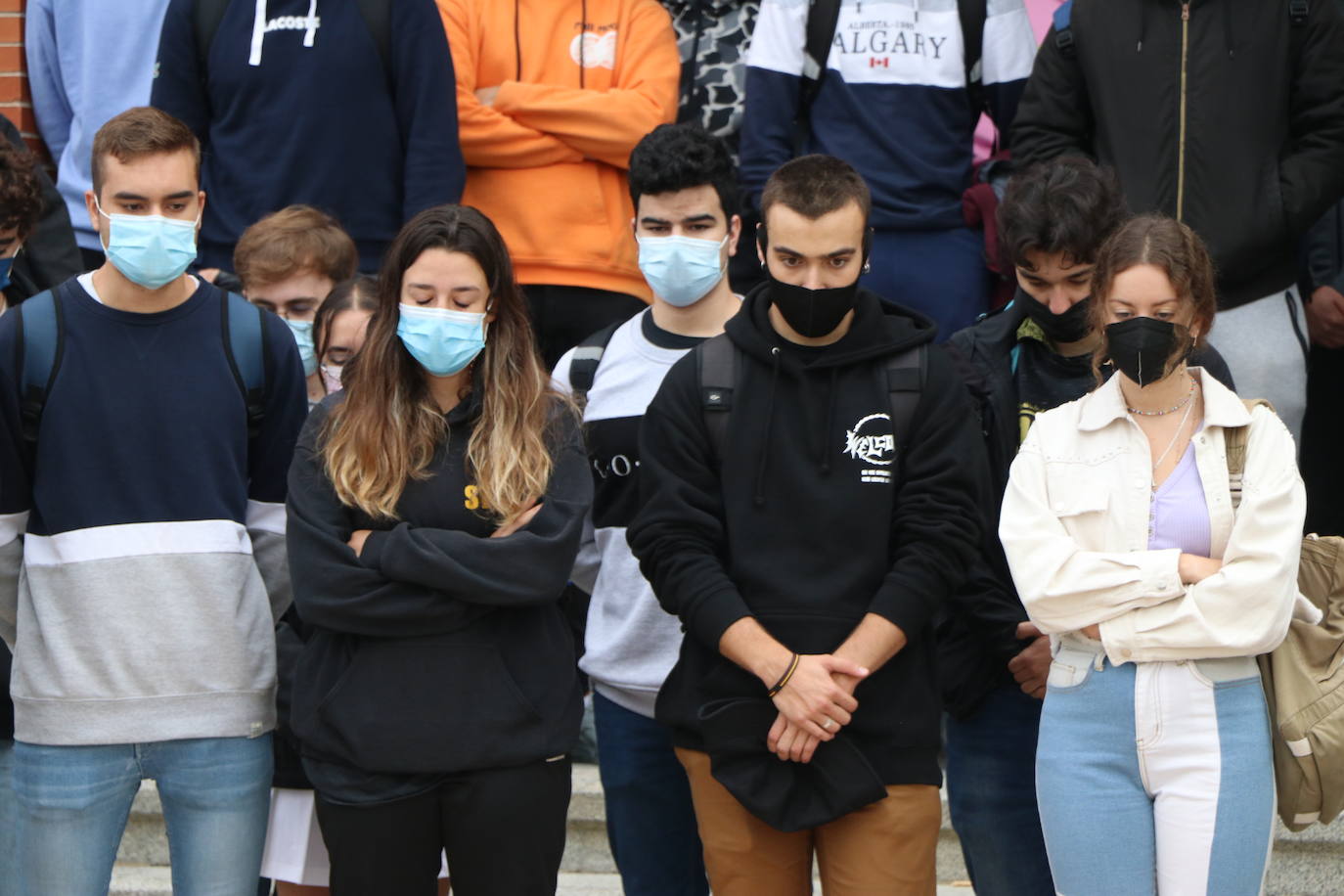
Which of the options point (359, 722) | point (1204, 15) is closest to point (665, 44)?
point (1204, 15)

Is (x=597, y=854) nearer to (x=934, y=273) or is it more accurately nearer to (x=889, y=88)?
(x=934, y=273)

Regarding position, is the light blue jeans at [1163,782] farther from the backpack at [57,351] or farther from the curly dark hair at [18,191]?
the curly dark hair at [18,191]

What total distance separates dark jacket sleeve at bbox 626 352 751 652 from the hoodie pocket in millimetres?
415

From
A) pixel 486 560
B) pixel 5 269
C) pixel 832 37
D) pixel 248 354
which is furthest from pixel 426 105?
pixel 486 560

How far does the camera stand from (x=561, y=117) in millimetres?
5750

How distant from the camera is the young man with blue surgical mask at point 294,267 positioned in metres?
4.98

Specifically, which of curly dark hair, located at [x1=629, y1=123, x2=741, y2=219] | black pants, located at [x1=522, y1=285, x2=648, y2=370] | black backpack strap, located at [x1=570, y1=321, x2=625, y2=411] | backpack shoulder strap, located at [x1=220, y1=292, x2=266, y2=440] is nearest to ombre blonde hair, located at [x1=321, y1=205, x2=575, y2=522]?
backpack shoulder strap, located at [x1=220, y1=292, x2=266, y2=440]

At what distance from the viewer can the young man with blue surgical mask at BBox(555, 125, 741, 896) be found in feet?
13.8

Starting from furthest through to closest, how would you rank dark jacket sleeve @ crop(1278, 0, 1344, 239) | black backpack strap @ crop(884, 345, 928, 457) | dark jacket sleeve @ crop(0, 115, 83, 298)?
dark jacket sleeve @ crop(1278, 0, 1344, 239) < dark jacket sleeve @ crop(0, 115, 83, 298) < black backpack strap @ crop(884, 345, 928, 457)

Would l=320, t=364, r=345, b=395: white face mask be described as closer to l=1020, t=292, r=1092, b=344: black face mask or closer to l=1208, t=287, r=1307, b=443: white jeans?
l=1020, t=292, r=1092, b=344: black face mask

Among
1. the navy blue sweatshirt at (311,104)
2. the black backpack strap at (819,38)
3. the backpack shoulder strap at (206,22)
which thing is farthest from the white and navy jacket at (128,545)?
the black backpack strap at (819,38)

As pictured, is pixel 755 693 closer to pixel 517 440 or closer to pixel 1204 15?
pixel 517 440

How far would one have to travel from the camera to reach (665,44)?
5.98 metres

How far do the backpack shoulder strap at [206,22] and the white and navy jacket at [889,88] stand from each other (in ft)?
5.99
